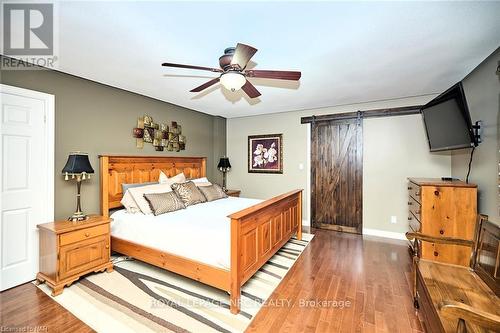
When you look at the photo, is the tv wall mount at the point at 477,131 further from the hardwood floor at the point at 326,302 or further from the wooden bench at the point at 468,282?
the hardwood floor at the point at 326,302

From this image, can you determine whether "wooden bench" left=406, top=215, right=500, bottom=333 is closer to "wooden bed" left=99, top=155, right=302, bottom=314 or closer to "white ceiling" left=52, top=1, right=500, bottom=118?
"wooden bed" left=99, top=155, right=302, bottom=314

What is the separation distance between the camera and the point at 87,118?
2992mm

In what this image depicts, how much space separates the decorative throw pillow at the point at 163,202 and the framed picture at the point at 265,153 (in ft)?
7.98

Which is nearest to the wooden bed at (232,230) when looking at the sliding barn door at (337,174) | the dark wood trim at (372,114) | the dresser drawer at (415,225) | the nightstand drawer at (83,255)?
the nightstand drawer at (83,255)

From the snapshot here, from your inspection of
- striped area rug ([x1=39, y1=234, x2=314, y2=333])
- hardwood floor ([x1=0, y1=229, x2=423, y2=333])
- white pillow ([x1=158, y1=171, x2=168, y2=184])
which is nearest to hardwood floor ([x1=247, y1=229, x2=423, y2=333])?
hardwood floor ([x1=0, y1=229, x2=423, y2=333])

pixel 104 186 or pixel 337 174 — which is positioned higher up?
pixel 337 174

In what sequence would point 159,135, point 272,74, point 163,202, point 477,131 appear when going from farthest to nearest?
point 159,135 → point 163,202 → point 477,131 → point 272,74

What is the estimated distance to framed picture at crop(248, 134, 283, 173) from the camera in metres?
4.96

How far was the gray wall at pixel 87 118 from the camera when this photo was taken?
2650mm

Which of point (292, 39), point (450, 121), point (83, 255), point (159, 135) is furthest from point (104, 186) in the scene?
point (450, 121)

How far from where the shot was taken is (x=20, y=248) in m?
2.41
